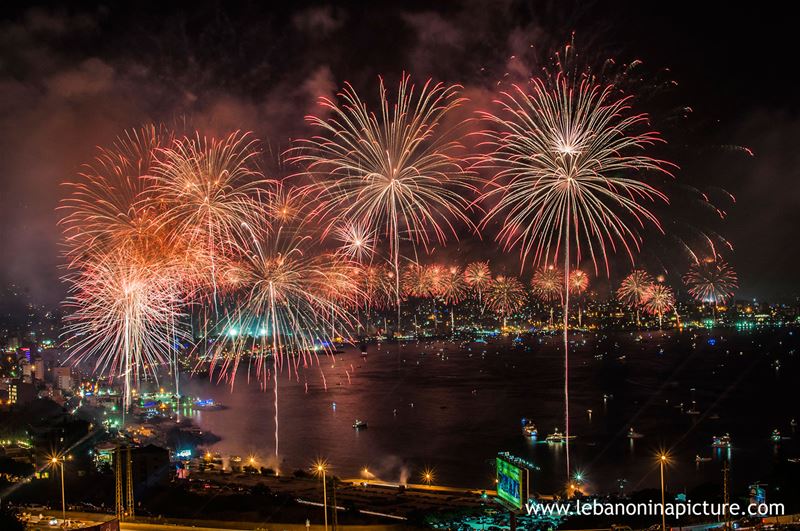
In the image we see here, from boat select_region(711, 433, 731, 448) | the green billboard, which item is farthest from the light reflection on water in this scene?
the green billboard

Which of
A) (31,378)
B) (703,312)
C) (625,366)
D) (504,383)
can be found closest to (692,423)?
(504,383)

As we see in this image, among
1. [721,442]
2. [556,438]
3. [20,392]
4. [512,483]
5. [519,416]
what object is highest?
[512,483]

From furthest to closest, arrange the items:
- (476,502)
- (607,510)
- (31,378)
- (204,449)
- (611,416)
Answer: (31,378) → (611,416) → (204,449) → (476,502) → (607,510)

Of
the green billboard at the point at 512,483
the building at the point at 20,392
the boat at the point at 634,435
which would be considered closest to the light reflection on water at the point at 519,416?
the boat at the point at 634,435

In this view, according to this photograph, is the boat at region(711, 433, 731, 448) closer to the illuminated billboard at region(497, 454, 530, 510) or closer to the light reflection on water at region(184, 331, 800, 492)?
the light reflection on water at region(184, 331, 800, 492)

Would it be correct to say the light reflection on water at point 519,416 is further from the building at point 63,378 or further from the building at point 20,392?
the building at point 20,392

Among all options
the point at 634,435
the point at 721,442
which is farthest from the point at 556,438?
the point at 721,442

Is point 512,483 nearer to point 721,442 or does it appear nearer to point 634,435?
point 721,442

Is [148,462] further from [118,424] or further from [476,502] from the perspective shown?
[118,424]

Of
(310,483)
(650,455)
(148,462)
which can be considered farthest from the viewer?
(650,455)
